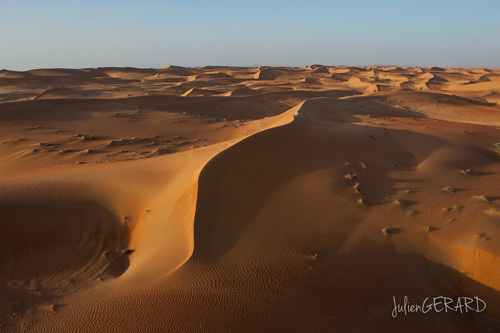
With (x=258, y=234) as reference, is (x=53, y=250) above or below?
below

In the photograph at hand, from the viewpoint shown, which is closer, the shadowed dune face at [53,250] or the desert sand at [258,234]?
the desert sand at [258,234]

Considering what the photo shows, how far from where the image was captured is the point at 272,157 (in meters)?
7.65

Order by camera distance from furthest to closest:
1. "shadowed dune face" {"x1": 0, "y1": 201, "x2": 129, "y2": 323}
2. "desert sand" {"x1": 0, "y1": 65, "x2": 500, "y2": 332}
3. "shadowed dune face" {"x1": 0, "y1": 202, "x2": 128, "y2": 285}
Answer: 1. "shadowed dune face" {"x1": 0, "y1": 202, "x2": 128, "y2": 285}
2. "shadowed dune face" {"x1": 0, "y1": 201, "x2": 129, "y2": 323}
3. "desert sand" {"x1": 0, "y1": 65, "x2": 500, "y2": 332}

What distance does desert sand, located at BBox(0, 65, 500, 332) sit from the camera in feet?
11.9

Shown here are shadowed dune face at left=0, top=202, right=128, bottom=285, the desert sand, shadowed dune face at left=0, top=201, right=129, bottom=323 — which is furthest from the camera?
shadowed dune face at left=0, top=202, right=128, bottom=285

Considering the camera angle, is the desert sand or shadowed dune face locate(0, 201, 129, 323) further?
shadowed dune face locate(0, 201, 129, 323)

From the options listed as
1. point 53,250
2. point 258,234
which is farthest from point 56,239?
point 258,234

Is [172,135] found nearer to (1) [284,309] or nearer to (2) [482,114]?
(1) [284,309]

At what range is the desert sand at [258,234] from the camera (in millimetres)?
3625

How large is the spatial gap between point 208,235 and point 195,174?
1861 mm

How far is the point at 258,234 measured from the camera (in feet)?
16.5

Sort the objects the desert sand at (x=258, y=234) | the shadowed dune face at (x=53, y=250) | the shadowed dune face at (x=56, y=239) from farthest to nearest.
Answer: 1. the shadowed dune face at (x=56, y=239)
2. the shadowed dune face at (x=53, y=250)
3. the desert sand at (x=258, y=234)

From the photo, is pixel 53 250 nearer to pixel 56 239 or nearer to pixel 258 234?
pixel 56 239

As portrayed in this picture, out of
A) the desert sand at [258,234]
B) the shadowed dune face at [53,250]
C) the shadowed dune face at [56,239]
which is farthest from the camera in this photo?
the shadowed dune face at [56,239]
